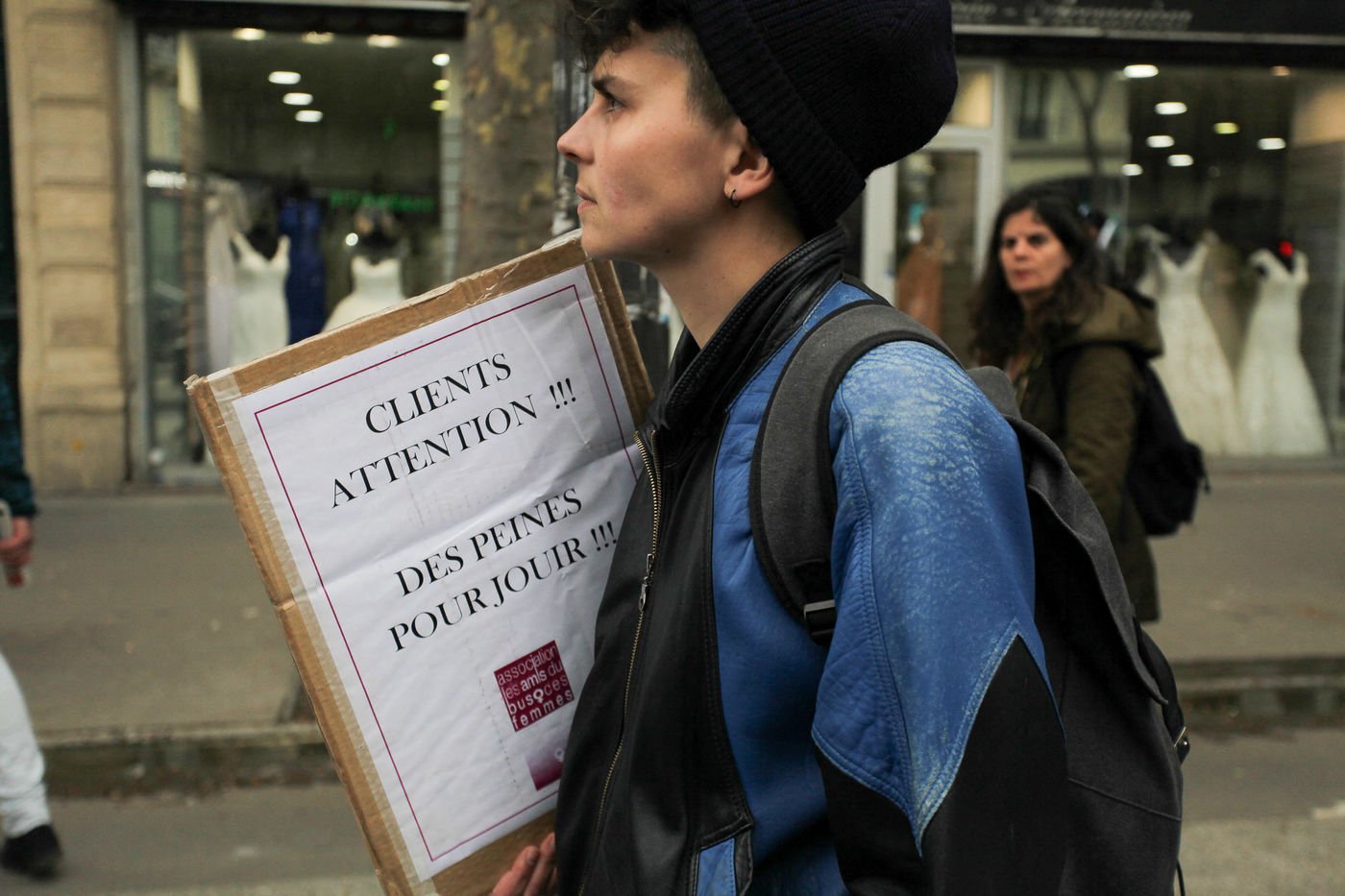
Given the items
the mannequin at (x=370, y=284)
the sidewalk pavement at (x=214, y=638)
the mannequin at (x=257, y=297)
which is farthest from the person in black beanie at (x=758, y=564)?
the mannequin at (x=257, y=297)

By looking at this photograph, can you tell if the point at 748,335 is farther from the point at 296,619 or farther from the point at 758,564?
the point at 296,619

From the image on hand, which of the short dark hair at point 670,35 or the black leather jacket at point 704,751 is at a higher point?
the short dark hair at point 670,35

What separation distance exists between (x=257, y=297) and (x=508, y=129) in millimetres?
5563

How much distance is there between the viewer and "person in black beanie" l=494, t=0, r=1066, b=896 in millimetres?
1069

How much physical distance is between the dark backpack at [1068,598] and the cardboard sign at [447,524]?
0.44 metres

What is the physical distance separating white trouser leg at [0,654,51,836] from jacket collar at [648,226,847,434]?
3.11 meters

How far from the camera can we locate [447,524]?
1.49 metres

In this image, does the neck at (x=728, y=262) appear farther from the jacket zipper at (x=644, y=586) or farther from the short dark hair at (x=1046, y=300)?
the short dark hair at (x=1046, y=300)

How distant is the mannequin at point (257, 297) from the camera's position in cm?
948

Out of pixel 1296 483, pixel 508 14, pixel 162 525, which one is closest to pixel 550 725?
pixel 508 14

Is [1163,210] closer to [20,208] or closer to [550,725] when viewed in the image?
[20,208]

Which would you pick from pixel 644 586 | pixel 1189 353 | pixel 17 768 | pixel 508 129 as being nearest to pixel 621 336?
pixel 644 586

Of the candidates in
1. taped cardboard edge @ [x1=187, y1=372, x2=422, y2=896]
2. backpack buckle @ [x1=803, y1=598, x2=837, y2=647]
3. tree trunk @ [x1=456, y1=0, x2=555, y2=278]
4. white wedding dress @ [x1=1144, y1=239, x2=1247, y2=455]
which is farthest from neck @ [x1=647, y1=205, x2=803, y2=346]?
white wedding dress @ [x1=1144, y1=239, x2=1247, y2=455]

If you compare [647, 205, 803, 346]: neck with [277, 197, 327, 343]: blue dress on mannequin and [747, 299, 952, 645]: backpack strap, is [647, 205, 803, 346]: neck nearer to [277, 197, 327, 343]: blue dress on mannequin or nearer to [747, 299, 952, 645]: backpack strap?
[747, 299, 952, 645]: backpack strap
